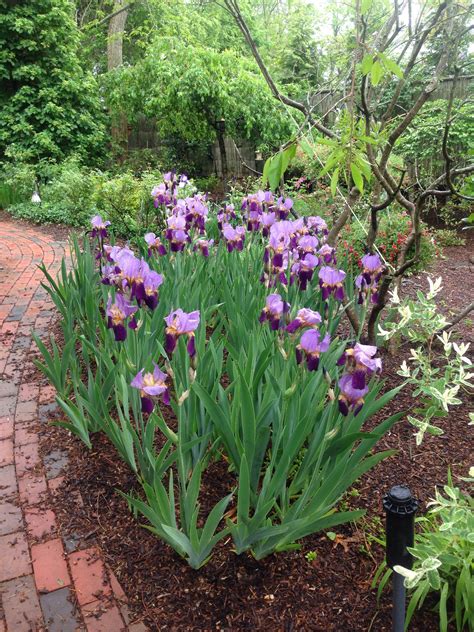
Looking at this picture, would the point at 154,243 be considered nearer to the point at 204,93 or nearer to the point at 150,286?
the point at 150,286

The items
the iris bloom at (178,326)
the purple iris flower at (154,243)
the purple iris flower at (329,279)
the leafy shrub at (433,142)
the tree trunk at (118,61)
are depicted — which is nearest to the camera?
the iris bloom at (178,326)

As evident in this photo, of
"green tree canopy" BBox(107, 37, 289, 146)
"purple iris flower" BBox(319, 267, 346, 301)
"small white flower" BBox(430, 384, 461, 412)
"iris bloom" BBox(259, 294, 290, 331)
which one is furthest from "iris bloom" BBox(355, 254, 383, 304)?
"green tree canopy" BBox(107, 37, 289, 146)

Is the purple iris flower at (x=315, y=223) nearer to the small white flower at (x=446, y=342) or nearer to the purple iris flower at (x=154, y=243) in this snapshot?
the purple iris flower at (x=154, y=243)

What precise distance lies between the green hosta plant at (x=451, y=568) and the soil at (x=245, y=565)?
9cm

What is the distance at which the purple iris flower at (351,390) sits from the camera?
1.32 metres

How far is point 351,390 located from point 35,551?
47.2 inches

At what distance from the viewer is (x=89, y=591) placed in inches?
62.7

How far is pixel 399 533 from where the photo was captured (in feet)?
4.05

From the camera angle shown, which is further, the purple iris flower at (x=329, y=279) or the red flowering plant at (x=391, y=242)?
the red flowering plant at (x=391, y=242)

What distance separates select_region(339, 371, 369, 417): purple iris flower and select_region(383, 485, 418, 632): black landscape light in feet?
0.76

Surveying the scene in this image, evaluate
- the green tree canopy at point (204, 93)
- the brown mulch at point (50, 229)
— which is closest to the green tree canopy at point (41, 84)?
the green tree canopy at point (204, 93)

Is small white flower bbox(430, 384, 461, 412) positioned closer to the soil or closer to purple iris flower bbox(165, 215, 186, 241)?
the soil

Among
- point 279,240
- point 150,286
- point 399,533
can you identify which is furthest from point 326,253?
point 399,533

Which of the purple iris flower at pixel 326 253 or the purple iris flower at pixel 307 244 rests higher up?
the purple iris flower at pixel 307 244
